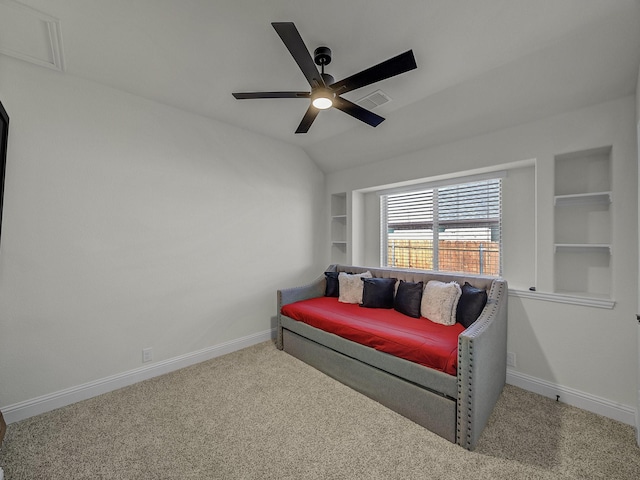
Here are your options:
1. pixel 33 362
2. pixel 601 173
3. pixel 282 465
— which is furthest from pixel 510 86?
pixel 33 362

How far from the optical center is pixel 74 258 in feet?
7.62

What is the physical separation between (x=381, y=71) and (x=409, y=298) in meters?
2.12

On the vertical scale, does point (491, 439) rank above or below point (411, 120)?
below

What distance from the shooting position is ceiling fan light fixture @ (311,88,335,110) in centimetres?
189

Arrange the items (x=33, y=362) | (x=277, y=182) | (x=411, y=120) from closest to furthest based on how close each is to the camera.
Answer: (x=33, y=362)
(x=411, y=120)
(x=277, y=182)

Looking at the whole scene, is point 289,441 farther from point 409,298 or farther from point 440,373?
point 409,298

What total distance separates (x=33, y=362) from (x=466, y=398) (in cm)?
322

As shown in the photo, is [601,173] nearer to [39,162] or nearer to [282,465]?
[282,465]

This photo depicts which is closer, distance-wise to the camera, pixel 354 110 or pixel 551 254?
pixel 354 110

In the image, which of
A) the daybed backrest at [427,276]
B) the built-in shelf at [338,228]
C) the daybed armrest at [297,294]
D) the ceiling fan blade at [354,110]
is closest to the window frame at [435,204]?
the daybed backrest at [427,276]

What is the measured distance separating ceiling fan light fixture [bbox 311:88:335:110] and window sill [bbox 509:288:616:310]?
2376mm

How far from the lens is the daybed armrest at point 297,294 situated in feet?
11.0

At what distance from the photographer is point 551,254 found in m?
2.42

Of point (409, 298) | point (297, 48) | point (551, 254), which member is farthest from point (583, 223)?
point (297, 48)
